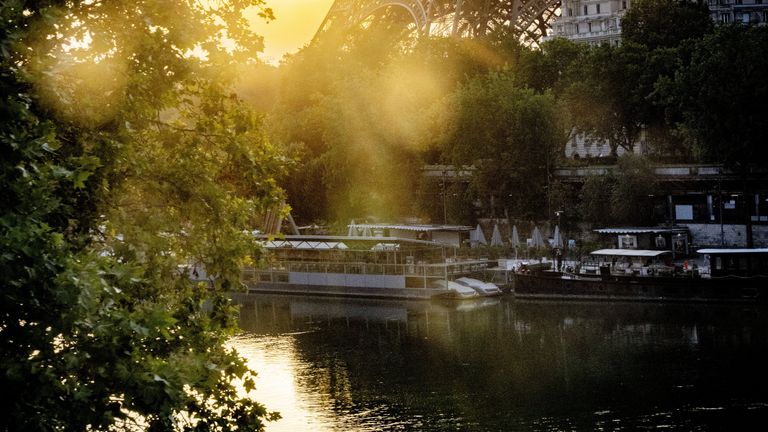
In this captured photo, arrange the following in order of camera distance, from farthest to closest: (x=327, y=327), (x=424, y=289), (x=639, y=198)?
(x=639, y=198)
(x=424, y=289)
(x=327, y=327)

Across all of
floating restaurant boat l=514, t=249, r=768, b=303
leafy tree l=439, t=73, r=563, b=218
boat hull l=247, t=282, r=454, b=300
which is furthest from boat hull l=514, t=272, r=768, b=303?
leafy tree l=439, t=73, r=563, b=218

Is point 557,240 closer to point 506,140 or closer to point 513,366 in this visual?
point 506,140

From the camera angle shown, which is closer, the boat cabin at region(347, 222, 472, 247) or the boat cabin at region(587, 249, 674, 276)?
the boat cabin at region(587, 249, 674, 276)

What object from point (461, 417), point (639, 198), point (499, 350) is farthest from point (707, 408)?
point (639, 198)

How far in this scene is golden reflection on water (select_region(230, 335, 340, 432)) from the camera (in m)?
33.7

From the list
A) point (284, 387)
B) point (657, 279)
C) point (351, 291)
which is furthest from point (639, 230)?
point (284, 387)

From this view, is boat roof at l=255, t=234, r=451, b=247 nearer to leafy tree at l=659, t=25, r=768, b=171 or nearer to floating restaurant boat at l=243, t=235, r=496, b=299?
floating restaurant boat at l=243, t=235, r=496, b=299

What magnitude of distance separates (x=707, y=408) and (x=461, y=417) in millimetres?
8179

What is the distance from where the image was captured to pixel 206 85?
1912cm

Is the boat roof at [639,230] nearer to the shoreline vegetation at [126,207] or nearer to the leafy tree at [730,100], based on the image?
the leafy tree at [730,100]

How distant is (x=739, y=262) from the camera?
5588cm

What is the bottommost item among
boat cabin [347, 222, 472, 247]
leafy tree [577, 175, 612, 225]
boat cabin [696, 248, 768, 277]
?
boat cabin [696, 248, 768, 277]

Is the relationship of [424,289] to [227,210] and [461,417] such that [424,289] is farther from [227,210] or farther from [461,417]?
[227,210]

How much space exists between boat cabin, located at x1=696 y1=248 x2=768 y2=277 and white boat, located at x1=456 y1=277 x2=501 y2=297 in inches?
502
